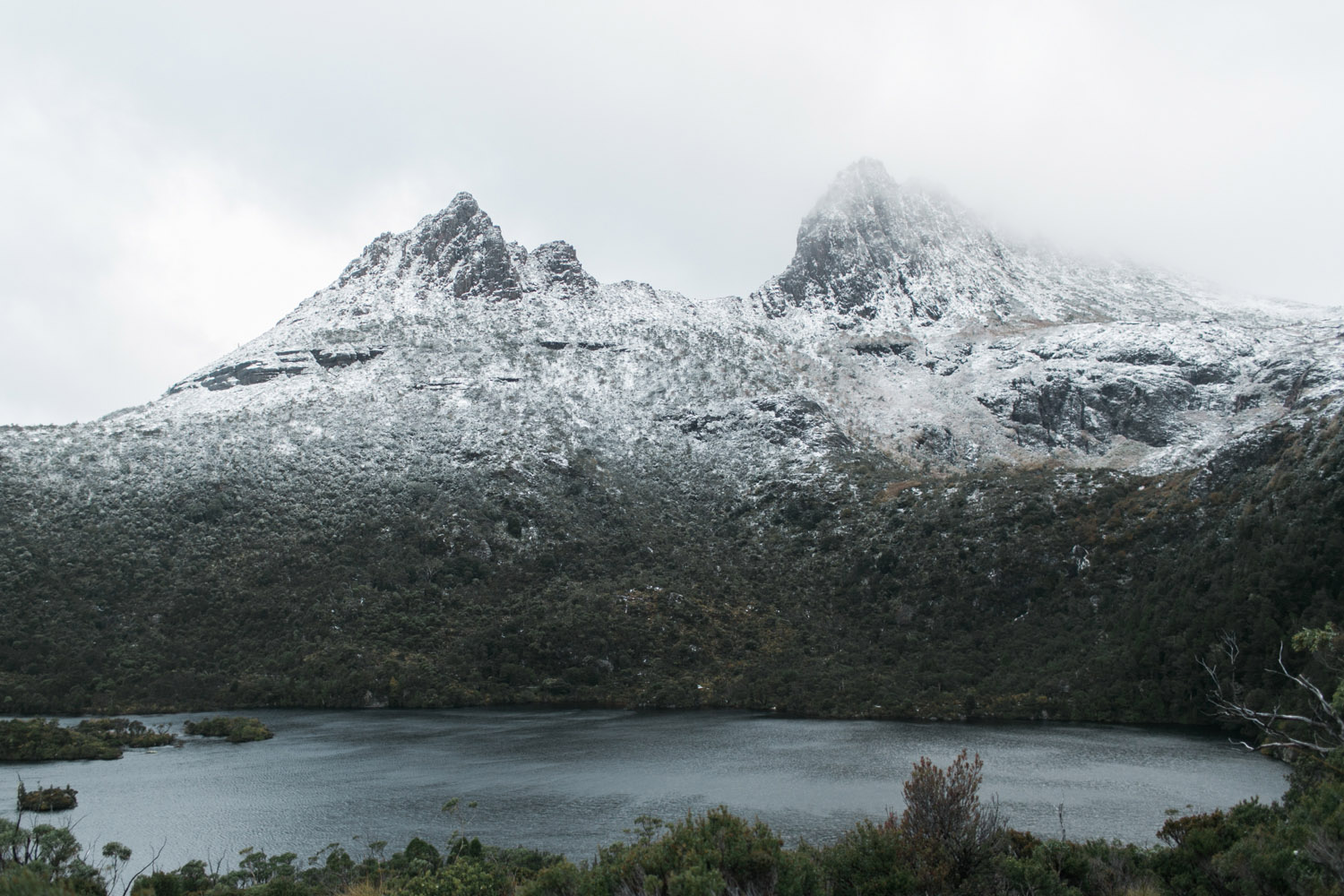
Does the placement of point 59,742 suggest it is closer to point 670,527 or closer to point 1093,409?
point 670,527

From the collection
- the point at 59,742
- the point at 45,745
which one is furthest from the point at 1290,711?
the point at 45,745

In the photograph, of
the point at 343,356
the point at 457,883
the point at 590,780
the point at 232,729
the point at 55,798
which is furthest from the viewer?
the point at 343,356

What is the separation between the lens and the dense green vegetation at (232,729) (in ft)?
278

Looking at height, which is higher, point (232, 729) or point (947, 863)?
point (947, 863)

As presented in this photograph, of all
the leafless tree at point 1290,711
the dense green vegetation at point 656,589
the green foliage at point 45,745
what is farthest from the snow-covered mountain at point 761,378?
the green foliage at point 45,745

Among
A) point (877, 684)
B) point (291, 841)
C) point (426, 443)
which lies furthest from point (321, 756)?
point (426, 443)

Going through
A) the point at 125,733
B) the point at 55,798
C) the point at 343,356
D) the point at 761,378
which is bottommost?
the point at 125,733

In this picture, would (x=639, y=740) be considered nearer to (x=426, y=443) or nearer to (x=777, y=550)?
(x=777, y=550)

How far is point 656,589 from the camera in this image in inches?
4857

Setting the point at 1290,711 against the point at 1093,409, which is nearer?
the point at 1290,711

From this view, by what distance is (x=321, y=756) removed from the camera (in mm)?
76875

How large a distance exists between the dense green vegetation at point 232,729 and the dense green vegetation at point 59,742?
4.54m

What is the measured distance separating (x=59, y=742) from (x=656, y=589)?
71.5 metres

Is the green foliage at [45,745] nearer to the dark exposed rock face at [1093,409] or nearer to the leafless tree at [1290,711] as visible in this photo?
the leafless tree at [1290,711]
